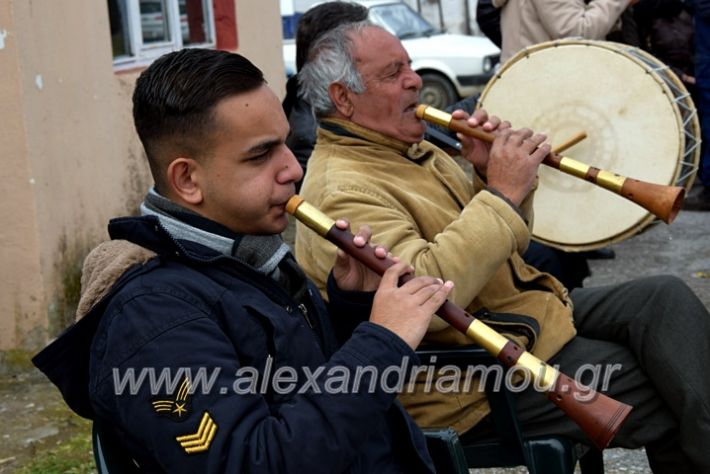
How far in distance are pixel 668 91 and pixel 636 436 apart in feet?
4.55

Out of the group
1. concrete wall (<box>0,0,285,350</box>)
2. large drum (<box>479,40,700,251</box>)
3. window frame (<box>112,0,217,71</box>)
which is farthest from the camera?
window frame (<box>112,0,217,71</box>)

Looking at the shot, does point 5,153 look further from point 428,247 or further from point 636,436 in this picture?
point 636,436

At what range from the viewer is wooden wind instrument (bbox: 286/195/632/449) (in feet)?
6.98

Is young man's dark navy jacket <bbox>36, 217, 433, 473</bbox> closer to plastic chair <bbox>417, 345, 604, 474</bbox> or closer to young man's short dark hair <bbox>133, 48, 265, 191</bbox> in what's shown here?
young man's short dark hair <bbox>133, 48, 265, 191</bbox>

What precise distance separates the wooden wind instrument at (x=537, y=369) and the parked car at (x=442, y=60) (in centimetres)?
1115

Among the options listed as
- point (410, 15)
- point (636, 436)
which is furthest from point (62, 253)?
point (410, 15)

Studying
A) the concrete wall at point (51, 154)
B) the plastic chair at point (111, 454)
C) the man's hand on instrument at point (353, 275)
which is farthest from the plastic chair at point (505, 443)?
the concrete wall at point (51, 154)

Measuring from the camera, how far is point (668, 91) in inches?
142

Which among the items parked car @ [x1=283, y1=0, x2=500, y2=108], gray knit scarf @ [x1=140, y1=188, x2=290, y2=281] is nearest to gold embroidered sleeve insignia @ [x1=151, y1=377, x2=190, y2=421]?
gray knit scarf @ [x1=140, y1=188, x2=290, y2=281]

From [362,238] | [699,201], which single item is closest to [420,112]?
[362,238]

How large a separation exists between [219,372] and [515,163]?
120 cm

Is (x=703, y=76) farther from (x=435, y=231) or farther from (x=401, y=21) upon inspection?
(x=401, y=21)

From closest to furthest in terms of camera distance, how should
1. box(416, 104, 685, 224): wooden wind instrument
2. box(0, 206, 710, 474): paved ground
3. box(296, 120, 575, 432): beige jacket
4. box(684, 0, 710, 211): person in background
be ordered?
box(296, 120, 575, 432): beige jacket
box(416, 104, 685, 224): wooden wind instrument
box(0, 206, 710, 474): paved ground
box(684, 0, 710, 211): person in background

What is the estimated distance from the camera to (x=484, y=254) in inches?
100
